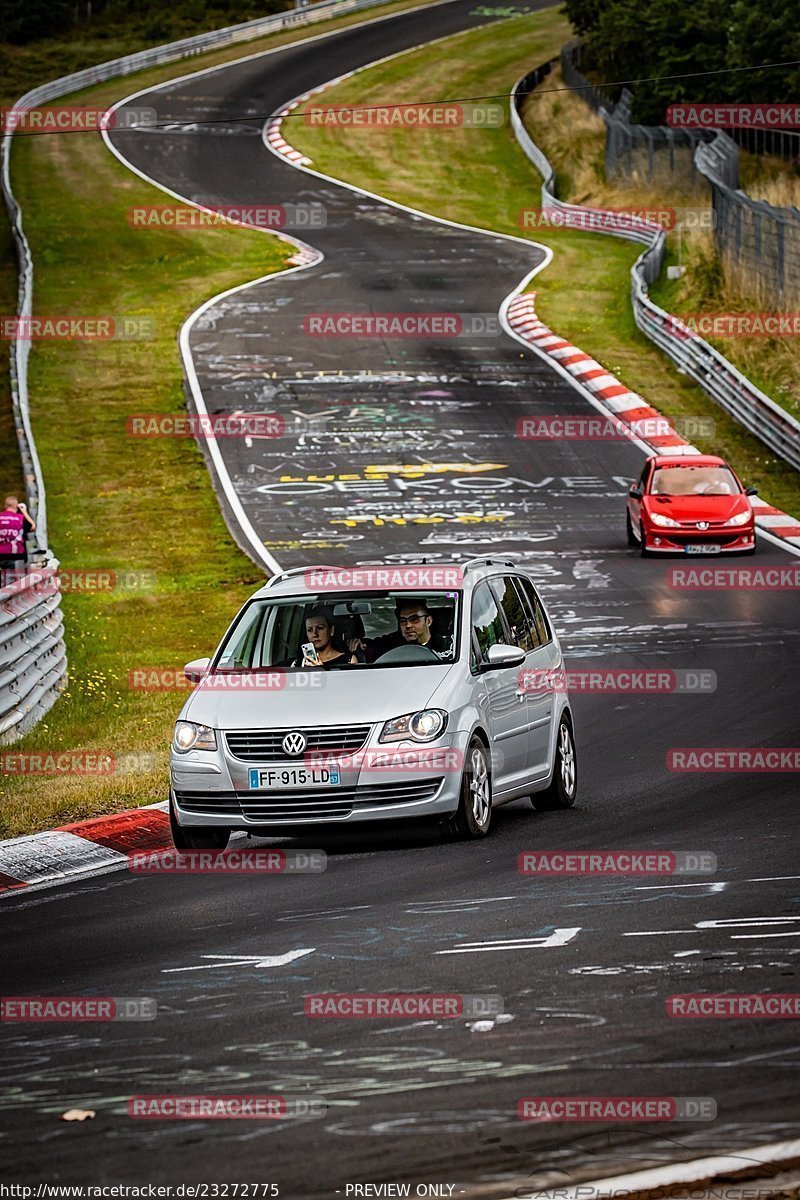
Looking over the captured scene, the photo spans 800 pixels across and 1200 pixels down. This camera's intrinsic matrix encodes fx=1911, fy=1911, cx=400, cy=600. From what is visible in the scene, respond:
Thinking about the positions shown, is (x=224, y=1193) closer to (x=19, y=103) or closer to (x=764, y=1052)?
(x=764, y=1052)

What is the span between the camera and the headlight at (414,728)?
1105cm

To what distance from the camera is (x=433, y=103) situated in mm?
68688

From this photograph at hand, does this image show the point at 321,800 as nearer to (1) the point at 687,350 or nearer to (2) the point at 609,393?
(2) the point at 609,393

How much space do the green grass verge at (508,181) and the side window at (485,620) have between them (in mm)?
18109

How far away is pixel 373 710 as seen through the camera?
1113 centimetres

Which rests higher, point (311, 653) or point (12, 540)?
point (311, 653)

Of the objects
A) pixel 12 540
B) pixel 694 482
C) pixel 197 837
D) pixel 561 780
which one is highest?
pixel 197 837

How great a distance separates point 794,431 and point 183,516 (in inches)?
409

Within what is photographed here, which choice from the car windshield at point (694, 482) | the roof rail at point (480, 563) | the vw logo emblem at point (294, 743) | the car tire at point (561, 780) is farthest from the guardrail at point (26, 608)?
the car windshield at point (694, 482)

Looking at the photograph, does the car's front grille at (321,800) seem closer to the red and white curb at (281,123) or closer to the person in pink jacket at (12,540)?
the person in pink jacket at (12,540)

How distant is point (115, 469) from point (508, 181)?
105ft

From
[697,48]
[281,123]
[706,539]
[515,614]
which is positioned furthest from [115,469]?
[281,123]

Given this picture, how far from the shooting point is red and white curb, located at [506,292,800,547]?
28938mm

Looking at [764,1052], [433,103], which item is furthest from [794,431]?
[433,103]
